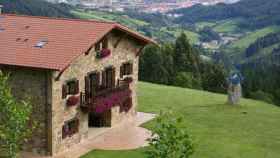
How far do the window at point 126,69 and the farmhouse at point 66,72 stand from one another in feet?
0.21

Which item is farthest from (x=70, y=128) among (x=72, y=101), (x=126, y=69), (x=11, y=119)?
(x=11, y=119)

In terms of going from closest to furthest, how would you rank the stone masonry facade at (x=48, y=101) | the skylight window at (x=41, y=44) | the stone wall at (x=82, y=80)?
1. the stone masonry facade at (x=48, y=101)
2. the stone wall at (x=82, y=80)
3. the skylight window at (x=41, y=44)

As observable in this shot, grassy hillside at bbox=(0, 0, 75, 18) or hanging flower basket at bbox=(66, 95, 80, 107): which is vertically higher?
grassy hillside at bbox=(0, 0, 75, 18)

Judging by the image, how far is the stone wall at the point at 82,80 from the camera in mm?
29797

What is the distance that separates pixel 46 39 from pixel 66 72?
222 cm

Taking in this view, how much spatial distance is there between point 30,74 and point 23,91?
955mm

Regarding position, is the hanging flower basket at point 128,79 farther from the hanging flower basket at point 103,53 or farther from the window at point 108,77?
the hanging flower basket at point 103,53

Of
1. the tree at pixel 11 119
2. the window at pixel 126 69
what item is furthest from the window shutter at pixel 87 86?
the tree at pixel 11 119

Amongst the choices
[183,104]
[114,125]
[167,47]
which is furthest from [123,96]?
[167,47]

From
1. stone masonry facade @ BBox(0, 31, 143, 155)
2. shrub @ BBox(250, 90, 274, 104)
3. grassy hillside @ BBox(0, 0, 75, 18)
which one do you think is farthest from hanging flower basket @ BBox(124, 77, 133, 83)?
grassy hillside @ BBox(0, 0, 75, 18)

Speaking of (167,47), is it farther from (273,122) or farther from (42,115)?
(42,115)

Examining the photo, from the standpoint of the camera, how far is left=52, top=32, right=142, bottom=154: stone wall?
2980cm

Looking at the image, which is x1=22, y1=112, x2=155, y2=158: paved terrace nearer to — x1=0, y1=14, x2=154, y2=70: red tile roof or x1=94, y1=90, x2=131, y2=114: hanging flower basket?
x1=94, y1=90, x2=131, y2=114: hanging flower basket

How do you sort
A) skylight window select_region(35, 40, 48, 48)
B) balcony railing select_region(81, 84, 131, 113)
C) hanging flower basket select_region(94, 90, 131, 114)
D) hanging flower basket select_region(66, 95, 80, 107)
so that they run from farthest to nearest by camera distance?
hanging flower basket select_region(94, 90, 131, 114), balcony railing select_region(81, 84, 131, 113), hanging flower basket select_region(66, 95, 80, 107), skylight window select_region(35, 40, 48, 48)
